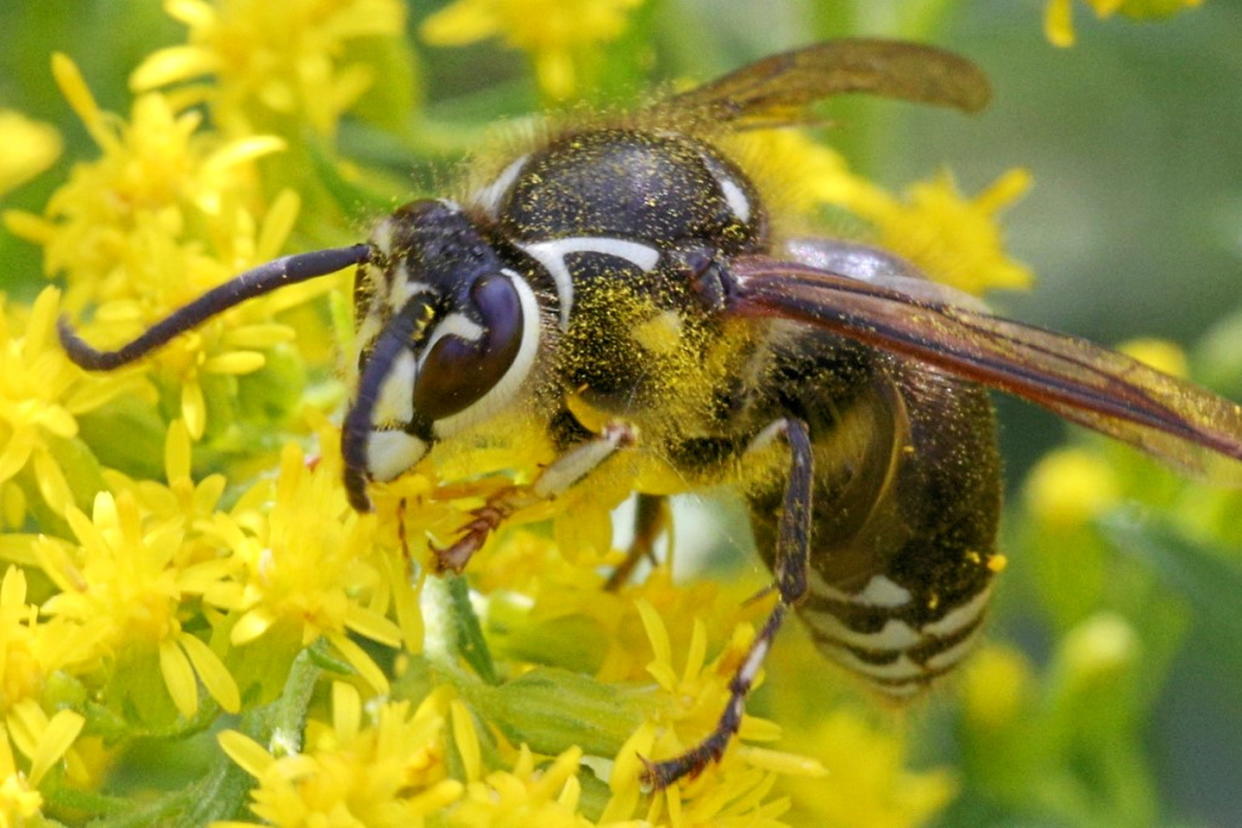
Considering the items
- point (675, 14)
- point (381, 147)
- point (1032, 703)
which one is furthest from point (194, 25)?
point (1032, 703)

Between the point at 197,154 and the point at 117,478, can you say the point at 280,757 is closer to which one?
the point at 117,478

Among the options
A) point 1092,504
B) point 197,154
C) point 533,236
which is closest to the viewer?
point 533,236

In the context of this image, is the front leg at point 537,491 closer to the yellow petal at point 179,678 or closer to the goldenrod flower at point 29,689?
the yellow petal at point 179,678

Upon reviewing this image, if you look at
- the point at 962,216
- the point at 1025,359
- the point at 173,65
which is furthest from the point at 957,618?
the point at 173,65

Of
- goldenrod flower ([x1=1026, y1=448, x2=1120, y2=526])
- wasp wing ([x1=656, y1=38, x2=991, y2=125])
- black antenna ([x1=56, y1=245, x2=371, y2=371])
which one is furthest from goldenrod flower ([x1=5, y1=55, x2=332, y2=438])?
goldenrod flower ([x1=1026, y1=448, x2=1120, y2=526])

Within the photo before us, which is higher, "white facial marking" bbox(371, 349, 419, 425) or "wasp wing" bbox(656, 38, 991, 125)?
"white facial marking" bbox(371, 349, 419, 425)

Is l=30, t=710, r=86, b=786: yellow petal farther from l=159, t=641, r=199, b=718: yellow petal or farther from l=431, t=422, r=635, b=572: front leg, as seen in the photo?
l=431, t=422, r=635, b=572: front leg
